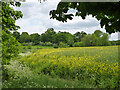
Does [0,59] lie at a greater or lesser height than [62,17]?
lesser

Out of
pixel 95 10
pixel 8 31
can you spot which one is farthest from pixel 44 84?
pixel 95 10

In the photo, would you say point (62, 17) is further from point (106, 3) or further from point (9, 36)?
point (9, 36)

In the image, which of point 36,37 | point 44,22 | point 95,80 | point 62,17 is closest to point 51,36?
point 36,37

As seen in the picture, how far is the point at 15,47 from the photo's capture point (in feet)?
13.2

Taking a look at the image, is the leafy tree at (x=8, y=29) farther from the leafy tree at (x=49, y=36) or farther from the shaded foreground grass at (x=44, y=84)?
the leafy tree at (x=49, y=36)

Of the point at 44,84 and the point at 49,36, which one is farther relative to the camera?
the point at 49,36

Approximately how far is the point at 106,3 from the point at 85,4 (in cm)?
26

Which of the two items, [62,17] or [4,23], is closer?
[62,17]

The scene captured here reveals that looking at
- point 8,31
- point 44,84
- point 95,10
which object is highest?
point 8,31

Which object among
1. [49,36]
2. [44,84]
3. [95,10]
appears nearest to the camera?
[95,10]

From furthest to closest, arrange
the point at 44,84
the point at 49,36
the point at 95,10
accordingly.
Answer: the point at 49,36 → the point at 44,84 → the point at 95,10

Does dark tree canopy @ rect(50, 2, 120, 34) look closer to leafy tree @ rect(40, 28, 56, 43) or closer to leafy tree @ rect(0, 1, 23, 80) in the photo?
leafy tree @ rect(0, 1, 23, 80)

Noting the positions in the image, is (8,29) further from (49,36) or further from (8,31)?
(49,36)

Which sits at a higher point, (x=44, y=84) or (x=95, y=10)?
(x=95, y=10)
